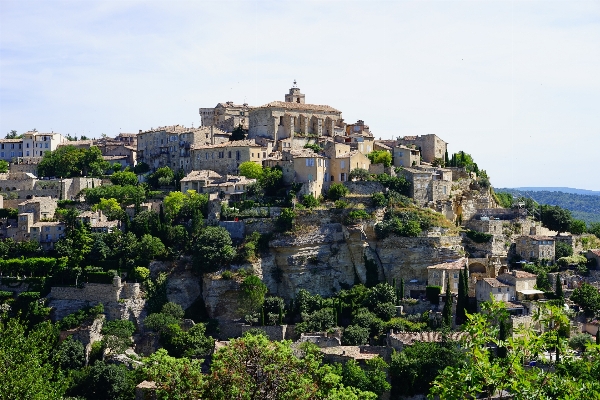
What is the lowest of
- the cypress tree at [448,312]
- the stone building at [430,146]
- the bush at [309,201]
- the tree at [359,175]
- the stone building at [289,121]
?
the cypress tree at [448,312]

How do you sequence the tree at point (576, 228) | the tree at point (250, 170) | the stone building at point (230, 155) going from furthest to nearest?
the stone building at point (230, 155)
the tree at point (576, 228)
the tree at point (250, 170)

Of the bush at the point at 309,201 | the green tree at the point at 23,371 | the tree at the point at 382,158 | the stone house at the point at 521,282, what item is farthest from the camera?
the tree at the point at 382,158

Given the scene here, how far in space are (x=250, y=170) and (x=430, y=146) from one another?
18.2 m

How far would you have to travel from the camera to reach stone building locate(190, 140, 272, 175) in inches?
2901

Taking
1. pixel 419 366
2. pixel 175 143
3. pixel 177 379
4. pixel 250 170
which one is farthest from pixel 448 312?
pixel 175 143

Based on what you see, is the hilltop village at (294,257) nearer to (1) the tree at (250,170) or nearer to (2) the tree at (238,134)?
(1) the tree at (250,170)

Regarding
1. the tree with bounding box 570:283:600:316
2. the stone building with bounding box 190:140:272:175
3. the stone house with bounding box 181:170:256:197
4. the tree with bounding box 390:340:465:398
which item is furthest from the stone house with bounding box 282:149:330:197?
the tree with bounding box 570:283:600:316

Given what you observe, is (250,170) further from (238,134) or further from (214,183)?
(238,134)

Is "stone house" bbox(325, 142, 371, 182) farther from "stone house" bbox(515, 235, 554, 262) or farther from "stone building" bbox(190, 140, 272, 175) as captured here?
"stone house" bbox(515, 235, 554, 262)

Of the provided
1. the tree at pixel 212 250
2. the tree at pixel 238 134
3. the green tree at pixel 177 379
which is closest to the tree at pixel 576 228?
the tree at pixel 212 250

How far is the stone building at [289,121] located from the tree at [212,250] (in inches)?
718

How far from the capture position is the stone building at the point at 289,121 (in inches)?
3051

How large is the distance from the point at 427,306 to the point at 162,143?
37890mm

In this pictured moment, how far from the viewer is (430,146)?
76.2 metres
